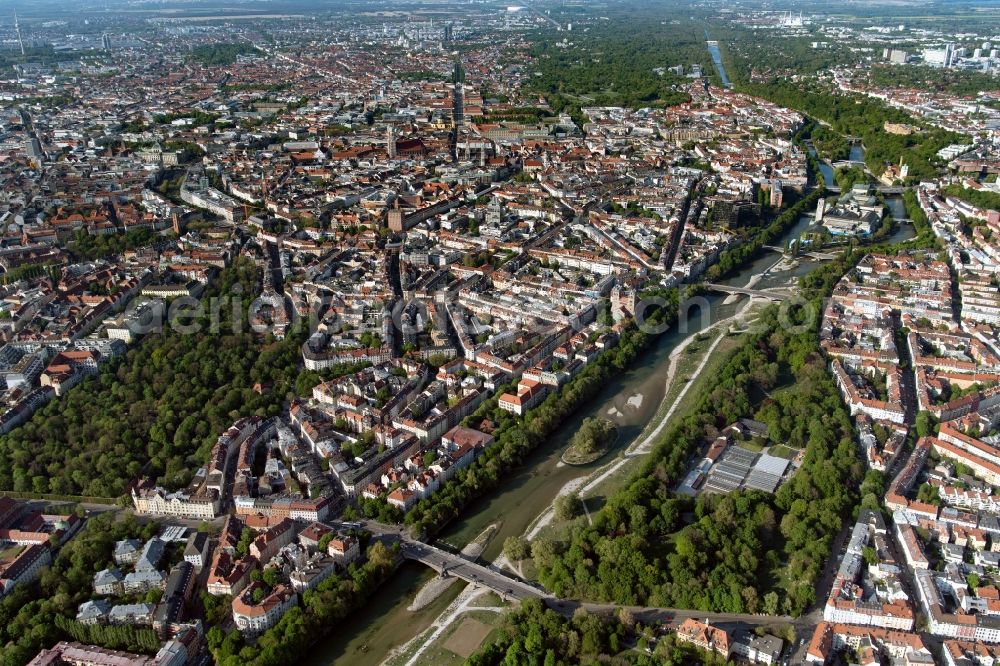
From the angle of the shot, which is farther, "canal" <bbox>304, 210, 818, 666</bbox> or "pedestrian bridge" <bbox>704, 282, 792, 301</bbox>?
"pedestrian bridge" <bbox>704, 282, 792, 301</bbox>

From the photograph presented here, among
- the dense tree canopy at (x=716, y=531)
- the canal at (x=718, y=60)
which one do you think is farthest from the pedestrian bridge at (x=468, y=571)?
the canal at (x=718, y=60)

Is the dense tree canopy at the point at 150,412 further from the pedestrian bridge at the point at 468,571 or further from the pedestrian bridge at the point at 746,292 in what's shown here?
the pedestrian bridge at the point at 746,292

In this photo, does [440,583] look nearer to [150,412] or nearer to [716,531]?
[716,531]

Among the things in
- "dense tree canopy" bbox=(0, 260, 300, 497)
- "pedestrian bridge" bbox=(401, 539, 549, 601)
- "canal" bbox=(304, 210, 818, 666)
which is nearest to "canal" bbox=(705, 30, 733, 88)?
"canal" bbox=(304, 210, 818, 666)

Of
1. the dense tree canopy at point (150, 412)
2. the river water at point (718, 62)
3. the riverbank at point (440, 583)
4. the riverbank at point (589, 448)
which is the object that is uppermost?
the river water at point (718, 62)

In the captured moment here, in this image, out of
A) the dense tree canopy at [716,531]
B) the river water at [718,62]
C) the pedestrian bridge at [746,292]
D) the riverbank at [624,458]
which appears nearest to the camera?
the dense tree canopy at [716,531]

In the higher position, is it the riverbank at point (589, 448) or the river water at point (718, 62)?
the river water at point (718, 62)

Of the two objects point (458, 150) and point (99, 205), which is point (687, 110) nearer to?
point (458, 150)

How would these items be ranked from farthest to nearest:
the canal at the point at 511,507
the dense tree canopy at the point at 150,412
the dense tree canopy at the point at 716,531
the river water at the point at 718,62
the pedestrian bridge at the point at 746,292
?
the river water at the point at 718,62 < the pedestrian bridge at the point at 746,292 < the dense tree canopy at the point at 150,412 < the dense tree canopy at the point at 716,531 < the canal at the point at 511,507

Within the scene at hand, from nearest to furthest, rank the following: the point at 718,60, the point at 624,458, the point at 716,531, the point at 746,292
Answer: the point at 716,531 → the point at 624,458 → the point at 746,292 → the point at 718,60

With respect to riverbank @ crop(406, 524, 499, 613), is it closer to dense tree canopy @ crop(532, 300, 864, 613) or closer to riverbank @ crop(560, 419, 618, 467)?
dense tree canopy @ crop(532, 300, 864, 613)

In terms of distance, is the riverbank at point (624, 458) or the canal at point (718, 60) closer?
the riverbank at point (624, 458)

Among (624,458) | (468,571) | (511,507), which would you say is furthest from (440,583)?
(624,458)
